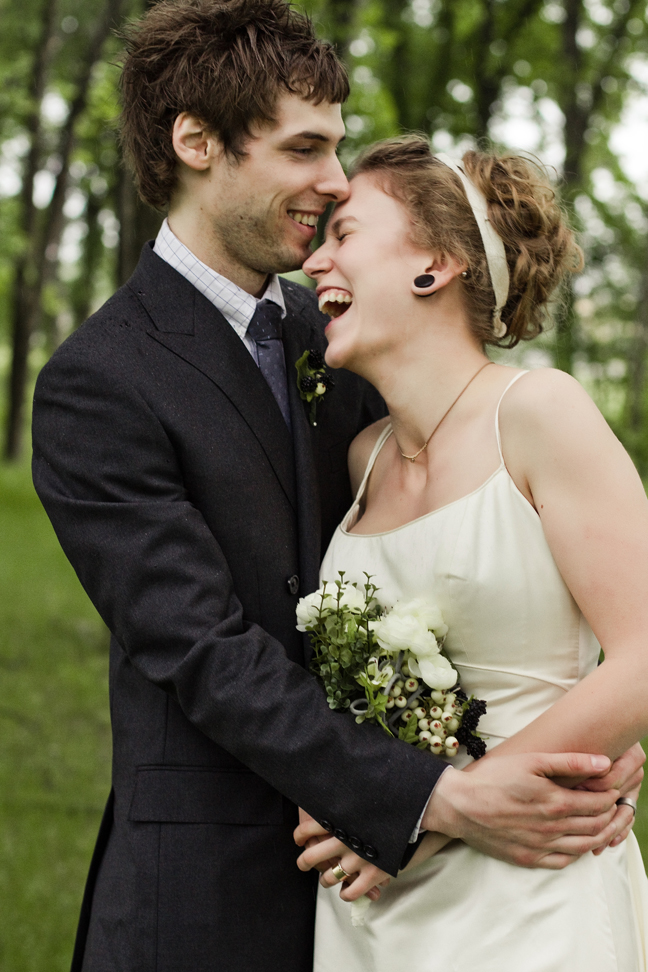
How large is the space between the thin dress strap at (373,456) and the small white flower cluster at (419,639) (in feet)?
1.97

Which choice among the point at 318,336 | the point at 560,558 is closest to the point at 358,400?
the point at 318,336

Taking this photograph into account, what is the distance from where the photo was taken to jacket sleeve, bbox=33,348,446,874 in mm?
2178

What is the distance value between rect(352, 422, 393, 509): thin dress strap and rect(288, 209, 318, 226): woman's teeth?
0.66m

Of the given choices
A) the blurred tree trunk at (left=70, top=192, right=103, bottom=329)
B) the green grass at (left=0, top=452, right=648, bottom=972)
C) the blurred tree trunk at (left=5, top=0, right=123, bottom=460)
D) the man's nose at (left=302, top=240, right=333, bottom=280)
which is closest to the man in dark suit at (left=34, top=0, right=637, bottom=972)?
the man's nose at (left=302, top=240, right=333, bottom=280)

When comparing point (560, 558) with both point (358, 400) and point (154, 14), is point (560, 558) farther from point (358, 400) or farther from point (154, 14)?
point (154, 14)

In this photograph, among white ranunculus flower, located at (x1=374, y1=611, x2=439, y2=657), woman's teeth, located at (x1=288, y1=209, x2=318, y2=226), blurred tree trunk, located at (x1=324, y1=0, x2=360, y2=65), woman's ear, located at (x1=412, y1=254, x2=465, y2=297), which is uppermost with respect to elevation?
blurred tree trunk, located at (x1=324, y1=0, x2=360, y2=65)

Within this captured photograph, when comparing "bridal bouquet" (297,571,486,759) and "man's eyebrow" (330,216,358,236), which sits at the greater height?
"man's eyebrow" (330,216,358,236)

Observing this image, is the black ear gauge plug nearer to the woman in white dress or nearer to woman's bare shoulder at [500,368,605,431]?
the woman in white dress

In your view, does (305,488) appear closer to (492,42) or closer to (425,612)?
(425,612)

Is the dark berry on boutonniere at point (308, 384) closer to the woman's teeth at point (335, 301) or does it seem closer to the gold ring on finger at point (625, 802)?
the woman's teeth at point (335, 301)

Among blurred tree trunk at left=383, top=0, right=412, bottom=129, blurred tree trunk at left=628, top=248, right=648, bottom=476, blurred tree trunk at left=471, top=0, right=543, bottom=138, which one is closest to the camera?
blurred tree trunk at left=471, top=0, right=543, bottom=138

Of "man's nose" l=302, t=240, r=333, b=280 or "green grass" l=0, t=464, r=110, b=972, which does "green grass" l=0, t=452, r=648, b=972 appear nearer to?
"green grass" l=0, t=464, r=110, b=972

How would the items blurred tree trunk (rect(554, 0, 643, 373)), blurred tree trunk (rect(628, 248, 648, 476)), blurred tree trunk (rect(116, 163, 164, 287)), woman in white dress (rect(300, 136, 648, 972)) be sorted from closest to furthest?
1. woman in white dress (rect(300, 136, 648, 972))
2. blurred tree trunk (rect(116, 163, 164, 287))
3. blurred tree trunk (rect(554, 0, 643, 373))
4. blurred tree trunk (rect(628, 248, 648, 476))

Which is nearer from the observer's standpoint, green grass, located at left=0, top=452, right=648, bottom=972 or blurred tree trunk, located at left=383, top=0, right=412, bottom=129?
green grass, located at left=0, top=452, right=648, bottom=972
